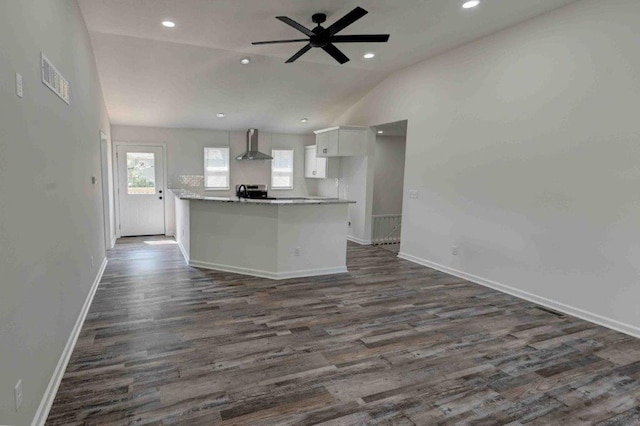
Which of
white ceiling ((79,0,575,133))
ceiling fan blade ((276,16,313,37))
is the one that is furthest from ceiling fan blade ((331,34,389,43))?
white ceiling ((79,0,575,133))

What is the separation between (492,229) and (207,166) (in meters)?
6.18

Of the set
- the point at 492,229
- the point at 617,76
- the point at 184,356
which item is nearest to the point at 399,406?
the point at 184,356

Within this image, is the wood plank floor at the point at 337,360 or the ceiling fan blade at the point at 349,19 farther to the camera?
the ceiling fan blade at the point at 349,19

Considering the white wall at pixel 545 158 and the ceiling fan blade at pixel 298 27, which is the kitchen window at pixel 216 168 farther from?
the ceiling fan blade at pixel 298 27

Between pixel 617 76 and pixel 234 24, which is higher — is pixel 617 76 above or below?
below

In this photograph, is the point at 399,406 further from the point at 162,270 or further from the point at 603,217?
the point at 162,270

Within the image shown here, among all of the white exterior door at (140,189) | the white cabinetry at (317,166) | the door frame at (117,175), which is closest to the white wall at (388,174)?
the white cabinetry at (317,166)

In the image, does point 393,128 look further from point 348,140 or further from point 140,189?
point 140,189

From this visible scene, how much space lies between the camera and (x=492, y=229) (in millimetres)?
4555

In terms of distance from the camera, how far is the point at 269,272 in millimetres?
4801

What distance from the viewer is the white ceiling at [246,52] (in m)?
3.84

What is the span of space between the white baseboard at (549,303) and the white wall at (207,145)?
470 centimetres

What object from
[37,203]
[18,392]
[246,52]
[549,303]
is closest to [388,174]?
[246,52]

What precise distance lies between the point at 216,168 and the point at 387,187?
3.94m
